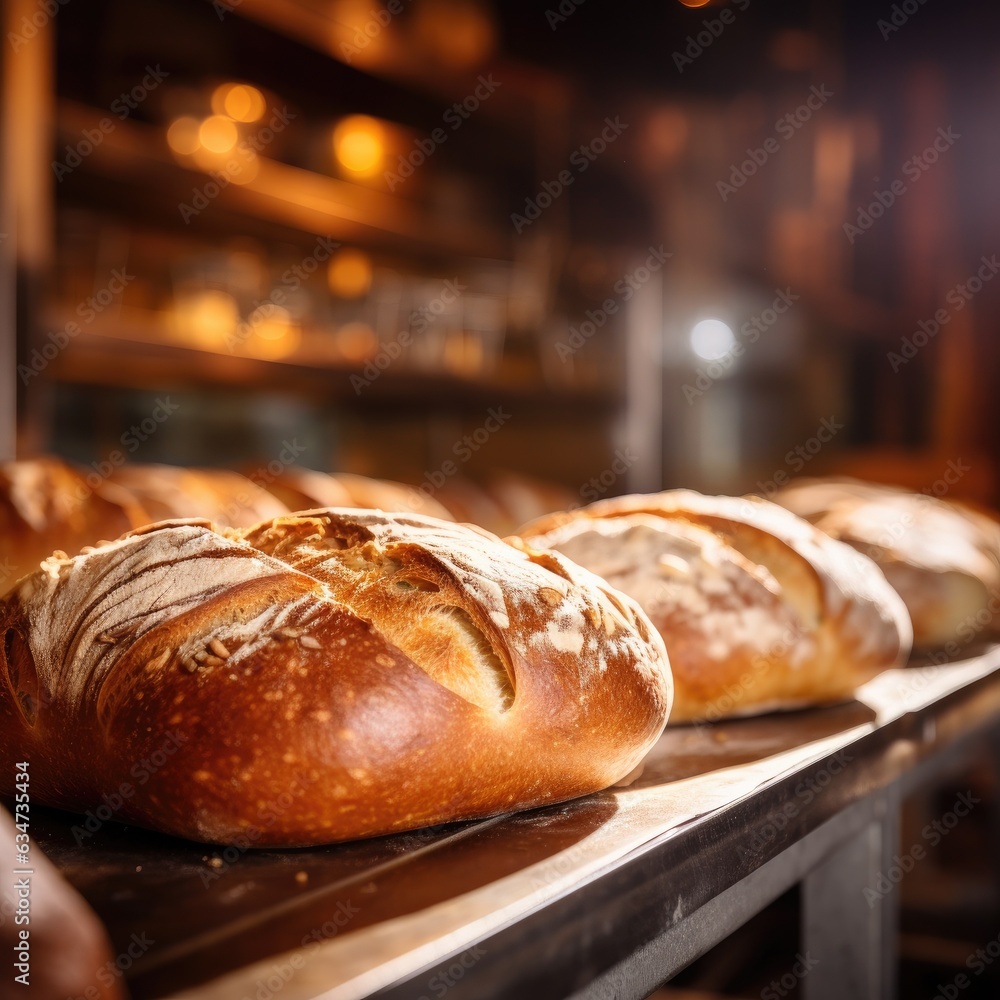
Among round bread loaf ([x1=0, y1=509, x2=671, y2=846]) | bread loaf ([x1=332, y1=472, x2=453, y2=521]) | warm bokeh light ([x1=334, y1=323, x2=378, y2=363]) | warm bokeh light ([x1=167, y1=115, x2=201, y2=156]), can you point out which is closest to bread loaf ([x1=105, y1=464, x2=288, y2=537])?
bread loaf ([x1=332, y1=472, x2=453, y2=521])

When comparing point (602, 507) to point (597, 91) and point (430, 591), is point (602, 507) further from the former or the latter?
point (597, 91)

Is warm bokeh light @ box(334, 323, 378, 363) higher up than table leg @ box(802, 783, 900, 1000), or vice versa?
warm bokeh light @ box(334, 323, 378, 363)

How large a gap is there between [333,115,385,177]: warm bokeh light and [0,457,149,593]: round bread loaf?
6.66 ft

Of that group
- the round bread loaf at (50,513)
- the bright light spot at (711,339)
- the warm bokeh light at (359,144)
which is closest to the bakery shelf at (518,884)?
the round bread loaf at (50,513)

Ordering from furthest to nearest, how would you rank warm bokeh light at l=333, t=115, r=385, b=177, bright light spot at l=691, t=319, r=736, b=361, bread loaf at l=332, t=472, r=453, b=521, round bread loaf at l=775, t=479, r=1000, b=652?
bright light spot at l=691, t=319, r=736, b=361, warm bokeh light at l=333, t=115, r=385, b=177, bread loaf at l=332, t=472, r=453, b=521, round bread loaf at l=775, t=479, r=1000, b=652

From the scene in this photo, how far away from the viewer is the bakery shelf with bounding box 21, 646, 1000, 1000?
0.57m

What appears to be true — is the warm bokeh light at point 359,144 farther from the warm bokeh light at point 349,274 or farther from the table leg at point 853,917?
the table leg at point 853,917

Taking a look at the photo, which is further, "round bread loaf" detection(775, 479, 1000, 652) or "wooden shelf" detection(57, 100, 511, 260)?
"wooden shelf" detection(57, 100, 511, 260)

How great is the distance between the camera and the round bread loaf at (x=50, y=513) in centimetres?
167

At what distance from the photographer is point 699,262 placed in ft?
15.5

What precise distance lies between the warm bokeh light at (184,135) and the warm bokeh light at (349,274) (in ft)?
2.15

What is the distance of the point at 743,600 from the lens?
128 cm

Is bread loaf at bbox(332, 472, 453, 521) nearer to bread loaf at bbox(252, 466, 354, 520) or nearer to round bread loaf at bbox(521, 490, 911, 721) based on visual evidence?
bread loaf at bbox(252, 466, 354, 520)

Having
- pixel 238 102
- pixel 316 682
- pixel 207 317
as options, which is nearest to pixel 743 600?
pixel 316 682
